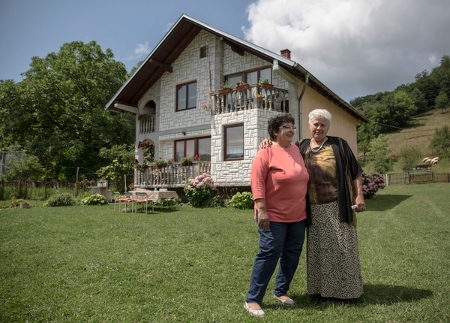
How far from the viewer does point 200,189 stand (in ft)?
46.0

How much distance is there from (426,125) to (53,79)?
207ft

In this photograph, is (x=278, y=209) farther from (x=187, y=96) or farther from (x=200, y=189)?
(x=187, y=96)

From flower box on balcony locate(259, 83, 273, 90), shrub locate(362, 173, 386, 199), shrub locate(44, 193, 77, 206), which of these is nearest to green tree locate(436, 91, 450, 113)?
shrub locate(362, 173, 386, 199)

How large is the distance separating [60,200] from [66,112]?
1629cm

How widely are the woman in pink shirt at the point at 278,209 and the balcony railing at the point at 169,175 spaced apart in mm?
11507

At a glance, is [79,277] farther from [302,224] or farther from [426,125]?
[426,125]

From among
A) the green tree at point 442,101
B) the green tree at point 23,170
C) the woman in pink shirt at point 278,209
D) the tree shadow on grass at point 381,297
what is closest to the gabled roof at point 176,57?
the green tree at point 23,170

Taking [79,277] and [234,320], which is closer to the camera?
[234,320]

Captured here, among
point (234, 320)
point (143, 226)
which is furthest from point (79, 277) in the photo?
point (143, 226)

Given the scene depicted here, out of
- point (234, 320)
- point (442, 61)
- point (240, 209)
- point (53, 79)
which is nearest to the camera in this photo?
point (234, 320)

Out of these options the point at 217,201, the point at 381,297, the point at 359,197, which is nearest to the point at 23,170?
the point at 217,201

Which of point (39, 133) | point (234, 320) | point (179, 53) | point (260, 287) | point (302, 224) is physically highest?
point (179, 53)

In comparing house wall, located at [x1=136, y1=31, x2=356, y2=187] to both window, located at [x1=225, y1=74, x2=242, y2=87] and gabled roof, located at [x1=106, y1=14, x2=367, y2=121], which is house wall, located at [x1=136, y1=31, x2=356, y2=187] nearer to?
window, located at [x1=225, y1=74, x2=242, y2=87]

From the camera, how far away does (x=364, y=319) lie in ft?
10.6
